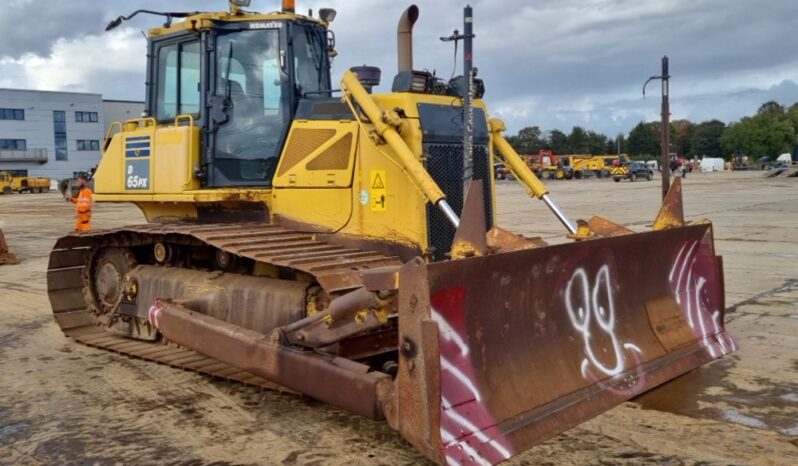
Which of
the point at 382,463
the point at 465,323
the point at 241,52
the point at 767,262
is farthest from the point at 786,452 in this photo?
the point at 767,262

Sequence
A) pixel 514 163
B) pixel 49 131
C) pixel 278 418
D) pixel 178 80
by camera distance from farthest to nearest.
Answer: pixel 49 131 → pixel 178 80 → pixel 514 163 → pixel 278 418

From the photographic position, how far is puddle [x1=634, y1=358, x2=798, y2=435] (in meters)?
4.76

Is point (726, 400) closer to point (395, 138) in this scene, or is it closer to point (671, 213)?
point (671, 213)

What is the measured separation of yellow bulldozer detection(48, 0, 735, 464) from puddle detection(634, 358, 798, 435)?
191 millimetres

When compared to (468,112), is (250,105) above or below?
above

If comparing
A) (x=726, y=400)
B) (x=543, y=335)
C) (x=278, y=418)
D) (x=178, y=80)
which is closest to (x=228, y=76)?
(x=178, y=80)

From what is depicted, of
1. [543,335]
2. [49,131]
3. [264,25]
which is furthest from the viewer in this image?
[49,131]

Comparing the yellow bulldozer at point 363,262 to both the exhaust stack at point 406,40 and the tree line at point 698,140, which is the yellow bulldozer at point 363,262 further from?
the tree line at point 698,140

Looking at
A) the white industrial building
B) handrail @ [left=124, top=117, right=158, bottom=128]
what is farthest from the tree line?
handrail @ [left=124, top=117, right=158, bottom=128]

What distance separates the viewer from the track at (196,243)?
512 cm

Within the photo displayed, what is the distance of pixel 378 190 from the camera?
5.61 metres

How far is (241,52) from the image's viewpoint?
20.9ft

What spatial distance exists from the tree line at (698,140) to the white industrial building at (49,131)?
1935 inches

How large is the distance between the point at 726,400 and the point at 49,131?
7927 cm
